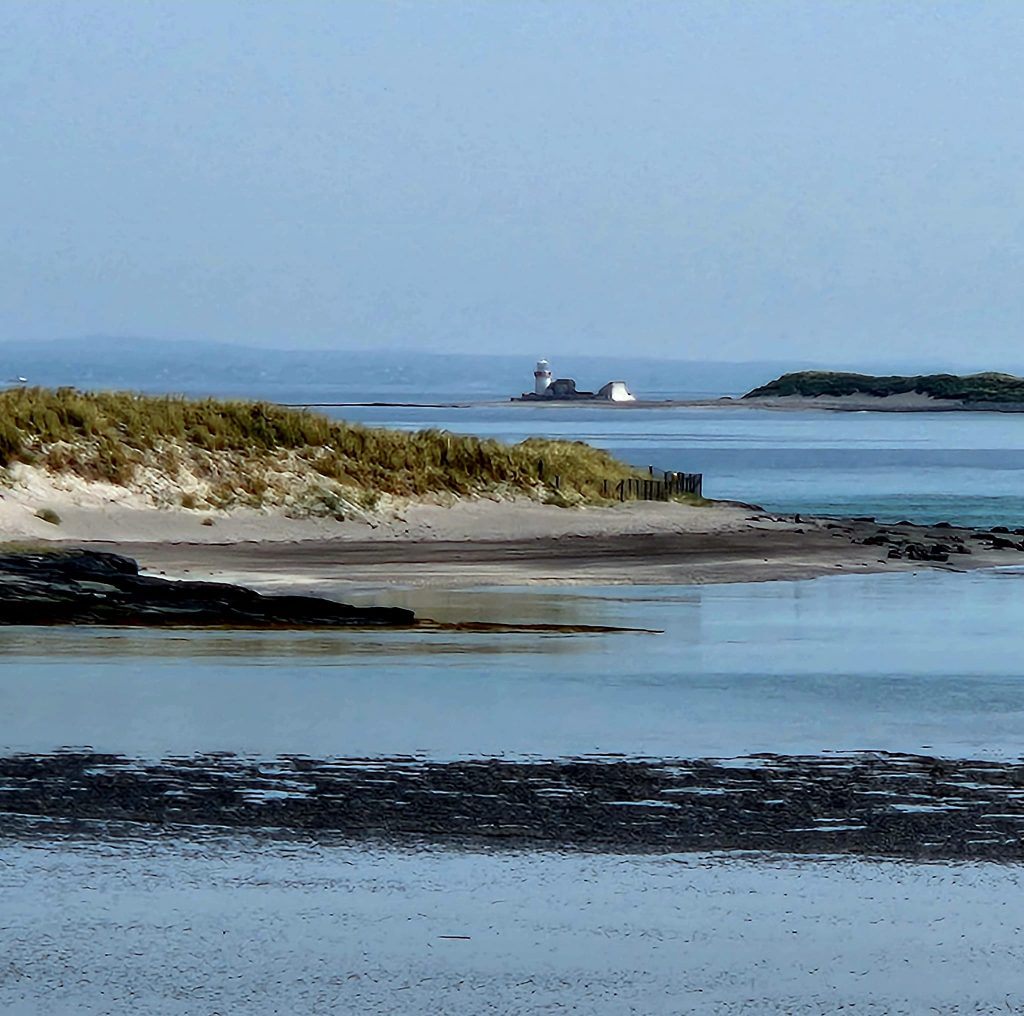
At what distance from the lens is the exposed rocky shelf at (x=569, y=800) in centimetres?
891

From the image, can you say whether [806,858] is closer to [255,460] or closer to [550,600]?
[550,600]

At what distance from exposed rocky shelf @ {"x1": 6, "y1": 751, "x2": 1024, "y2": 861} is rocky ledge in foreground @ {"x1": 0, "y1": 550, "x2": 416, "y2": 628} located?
7.20 metres

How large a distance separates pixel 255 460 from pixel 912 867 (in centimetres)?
2815

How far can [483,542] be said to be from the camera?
106 feet

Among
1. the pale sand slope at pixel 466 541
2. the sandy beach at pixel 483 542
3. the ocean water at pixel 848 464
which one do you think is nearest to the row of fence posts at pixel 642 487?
the sandy beach at pixel 483 542

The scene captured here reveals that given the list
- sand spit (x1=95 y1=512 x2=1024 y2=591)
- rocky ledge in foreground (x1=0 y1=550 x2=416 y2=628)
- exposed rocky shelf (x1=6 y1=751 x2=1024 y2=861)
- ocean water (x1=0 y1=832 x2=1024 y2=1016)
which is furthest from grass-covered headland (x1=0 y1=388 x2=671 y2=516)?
ocean water (x1=0 y1=832 x2=1024 y2=1016)

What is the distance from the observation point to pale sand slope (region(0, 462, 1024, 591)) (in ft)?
86.7

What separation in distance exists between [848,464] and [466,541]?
49.2 m

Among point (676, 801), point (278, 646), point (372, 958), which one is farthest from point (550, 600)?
point (372, 958)

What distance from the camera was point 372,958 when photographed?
6.99m

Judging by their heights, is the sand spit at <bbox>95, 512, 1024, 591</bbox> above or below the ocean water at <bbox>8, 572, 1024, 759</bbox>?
below

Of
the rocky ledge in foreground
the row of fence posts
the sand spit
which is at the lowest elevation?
the sand spit

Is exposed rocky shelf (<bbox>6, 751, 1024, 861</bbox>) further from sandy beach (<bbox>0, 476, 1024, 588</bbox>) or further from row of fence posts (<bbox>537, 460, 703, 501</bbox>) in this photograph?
row of fence posts (<bbox>537, 460, 703, 501</bbox>)

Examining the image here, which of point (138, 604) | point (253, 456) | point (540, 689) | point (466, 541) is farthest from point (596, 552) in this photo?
point (540, 689)
